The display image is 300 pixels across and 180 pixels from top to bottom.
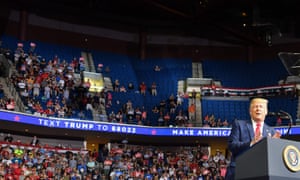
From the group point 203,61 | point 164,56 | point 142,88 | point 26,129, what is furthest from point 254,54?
point 26,129

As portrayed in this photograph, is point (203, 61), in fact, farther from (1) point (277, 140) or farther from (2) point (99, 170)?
(1) point (277, 140)

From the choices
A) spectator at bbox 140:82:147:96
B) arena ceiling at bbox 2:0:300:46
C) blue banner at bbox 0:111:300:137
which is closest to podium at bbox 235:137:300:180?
blue banner at bbox 0:111:300:137

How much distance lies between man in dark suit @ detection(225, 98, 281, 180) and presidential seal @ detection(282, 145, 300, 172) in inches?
25.0

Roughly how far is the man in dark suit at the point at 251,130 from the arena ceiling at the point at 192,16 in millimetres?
25503

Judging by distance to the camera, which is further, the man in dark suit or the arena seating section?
the arena seating section

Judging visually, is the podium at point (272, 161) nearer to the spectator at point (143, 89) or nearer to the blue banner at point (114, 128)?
the blue banner at point (114, 128)

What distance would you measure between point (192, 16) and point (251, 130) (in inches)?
1097

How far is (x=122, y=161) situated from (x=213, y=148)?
341 inches

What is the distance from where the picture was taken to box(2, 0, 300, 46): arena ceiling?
31456 millimetres

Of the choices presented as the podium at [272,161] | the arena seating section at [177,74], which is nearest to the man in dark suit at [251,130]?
the podium at [272,161]

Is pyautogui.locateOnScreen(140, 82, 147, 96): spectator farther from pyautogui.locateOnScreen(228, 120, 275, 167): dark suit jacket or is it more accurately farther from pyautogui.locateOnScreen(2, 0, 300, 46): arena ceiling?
pyautogui.locateOnScreen(228, 120, 275, 167): dark suit jacket

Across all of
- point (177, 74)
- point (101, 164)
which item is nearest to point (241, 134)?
point (101, 164)

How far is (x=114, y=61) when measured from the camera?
34125 millimetres

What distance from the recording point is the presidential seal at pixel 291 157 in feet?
12.3
